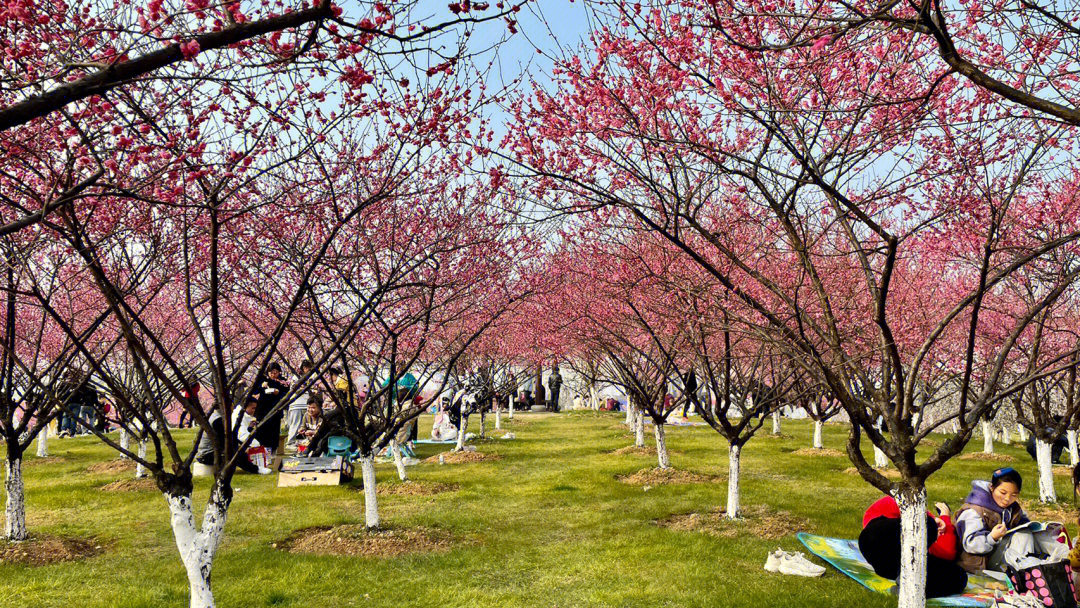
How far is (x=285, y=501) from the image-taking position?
42.9 feet

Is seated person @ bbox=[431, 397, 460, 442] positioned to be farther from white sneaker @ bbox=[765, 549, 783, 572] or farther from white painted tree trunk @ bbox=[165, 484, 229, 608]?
white painted tree trunk @ bbox=[165, 484, 229, 608]

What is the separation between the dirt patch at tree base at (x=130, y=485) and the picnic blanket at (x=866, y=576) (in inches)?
484

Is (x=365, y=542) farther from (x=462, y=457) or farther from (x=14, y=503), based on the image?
(x=462, y=457)

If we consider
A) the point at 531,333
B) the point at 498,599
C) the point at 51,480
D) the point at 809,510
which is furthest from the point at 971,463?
the point at 51,480

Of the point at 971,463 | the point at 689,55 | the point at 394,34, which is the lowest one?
the point at 971,463

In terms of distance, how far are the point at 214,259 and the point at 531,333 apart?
17.4 m

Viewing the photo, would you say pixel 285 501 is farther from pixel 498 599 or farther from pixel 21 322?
pixel 21 322

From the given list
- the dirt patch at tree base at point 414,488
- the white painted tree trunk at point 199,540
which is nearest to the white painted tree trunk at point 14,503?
the white painted tree trunk at point 199,540

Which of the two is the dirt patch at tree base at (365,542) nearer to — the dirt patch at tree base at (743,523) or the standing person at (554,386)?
the dirt patch at tree base at (743,523)

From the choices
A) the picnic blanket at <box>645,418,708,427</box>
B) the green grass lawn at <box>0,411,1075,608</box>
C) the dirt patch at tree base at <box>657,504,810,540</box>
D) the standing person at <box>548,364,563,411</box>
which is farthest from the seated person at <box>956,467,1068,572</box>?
the standing person at <box>548,364,563,411</box>

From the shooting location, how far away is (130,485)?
14555mm

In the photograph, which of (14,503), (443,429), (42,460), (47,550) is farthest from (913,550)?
(42,460)

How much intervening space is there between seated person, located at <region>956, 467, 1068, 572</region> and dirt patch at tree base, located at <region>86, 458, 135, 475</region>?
16601 millimetres

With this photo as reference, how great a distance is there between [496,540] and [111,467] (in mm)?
11495
